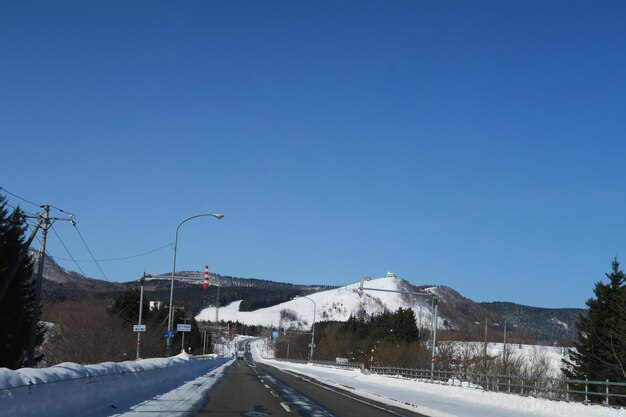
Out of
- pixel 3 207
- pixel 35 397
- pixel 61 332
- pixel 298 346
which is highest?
pixel 3 207

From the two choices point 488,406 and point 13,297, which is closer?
point 488,406

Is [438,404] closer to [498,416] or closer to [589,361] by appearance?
[498,416]

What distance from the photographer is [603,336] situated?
158 ft

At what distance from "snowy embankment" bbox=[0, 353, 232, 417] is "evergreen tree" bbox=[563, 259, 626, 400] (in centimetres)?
3531

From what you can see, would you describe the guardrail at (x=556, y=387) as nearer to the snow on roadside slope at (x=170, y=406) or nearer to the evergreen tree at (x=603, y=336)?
the evergreen tree at (x=603, y=336)

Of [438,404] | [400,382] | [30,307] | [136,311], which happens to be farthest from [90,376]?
[136,311]

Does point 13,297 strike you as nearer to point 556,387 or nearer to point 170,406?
point 170,406

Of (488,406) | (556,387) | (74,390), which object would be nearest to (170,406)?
(74,390)

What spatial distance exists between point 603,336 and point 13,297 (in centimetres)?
4155

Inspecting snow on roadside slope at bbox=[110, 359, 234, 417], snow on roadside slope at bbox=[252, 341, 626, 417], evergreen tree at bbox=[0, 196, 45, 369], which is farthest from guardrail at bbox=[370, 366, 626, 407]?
evergreen tree at bbox=[0, 196, 45, 369]

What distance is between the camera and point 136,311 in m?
87.5

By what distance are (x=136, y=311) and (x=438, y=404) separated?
69.9 m

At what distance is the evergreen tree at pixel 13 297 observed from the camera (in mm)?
38812

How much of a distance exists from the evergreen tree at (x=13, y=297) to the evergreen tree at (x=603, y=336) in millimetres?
38103
